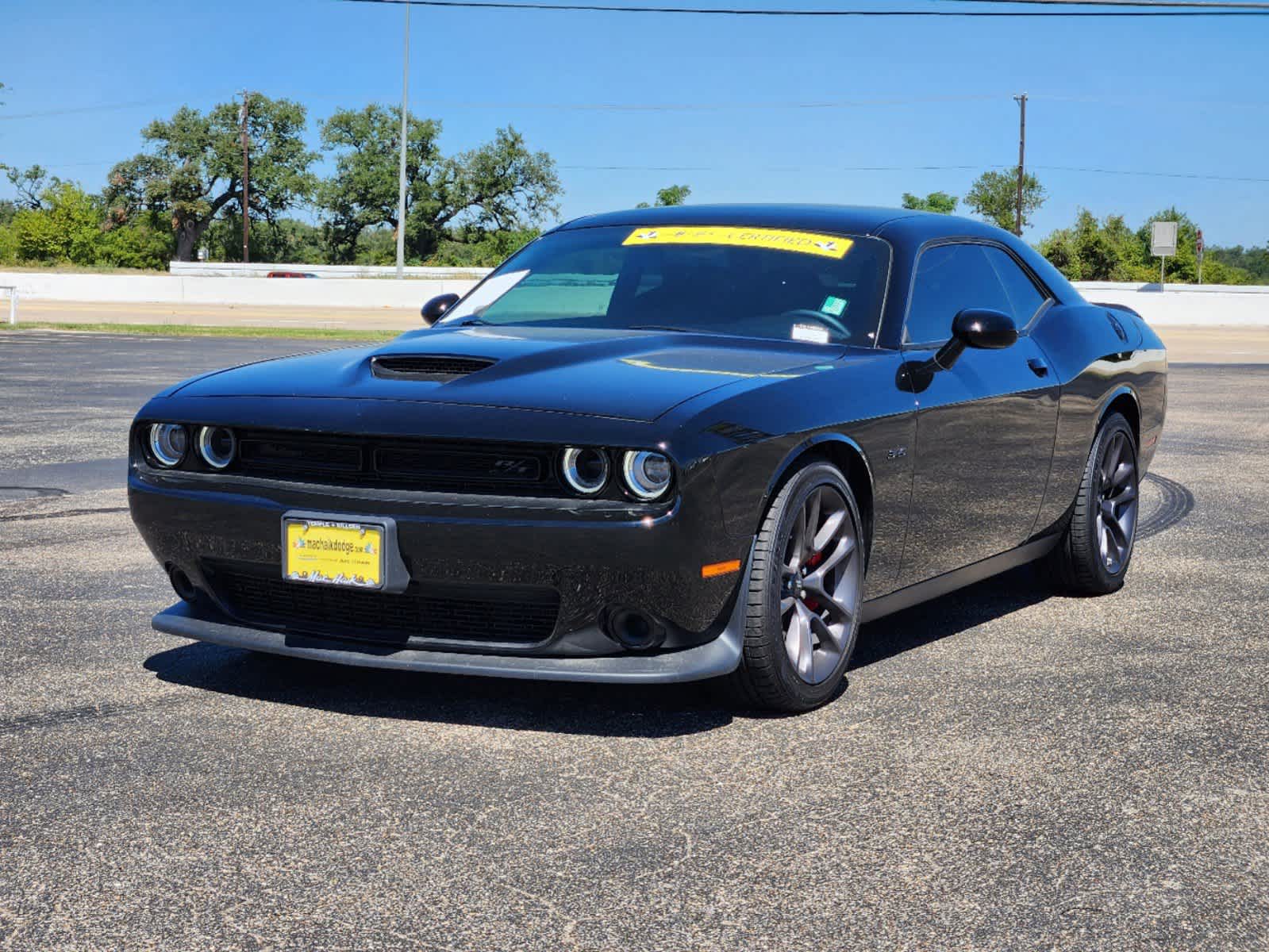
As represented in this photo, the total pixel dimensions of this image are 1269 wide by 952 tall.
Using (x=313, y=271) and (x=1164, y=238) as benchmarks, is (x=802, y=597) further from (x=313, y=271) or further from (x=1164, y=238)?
(x=313, y=271)

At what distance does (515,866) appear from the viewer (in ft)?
10.5

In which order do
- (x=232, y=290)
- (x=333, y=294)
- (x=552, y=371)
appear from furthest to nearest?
(x=232, y=290) < (x=333, y=294) < (x=552, y=371)

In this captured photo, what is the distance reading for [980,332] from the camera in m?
5.03

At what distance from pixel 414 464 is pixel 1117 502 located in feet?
11.5

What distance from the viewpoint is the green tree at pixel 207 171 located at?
100438mm

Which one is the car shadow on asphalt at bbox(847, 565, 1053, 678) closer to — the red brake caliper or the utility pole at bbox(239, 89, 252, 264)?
the red brake caliper

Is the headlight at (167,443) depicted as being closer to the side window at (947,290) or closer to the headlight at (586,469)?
the headlight at (586,469)

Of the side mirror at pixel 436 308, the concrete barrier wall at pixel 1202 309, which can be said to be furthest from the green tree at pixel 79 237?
the side mirror at pixel 436 308

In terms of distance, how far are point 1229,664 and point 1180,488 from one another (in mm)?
4787

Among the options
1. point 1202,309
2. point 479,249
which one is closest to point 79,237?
point 479,249

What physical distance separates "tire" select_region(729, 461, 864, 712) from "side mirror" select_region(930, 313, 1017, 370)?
80 centimetres

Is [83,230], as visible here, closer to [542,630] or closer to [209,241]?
[209,241]

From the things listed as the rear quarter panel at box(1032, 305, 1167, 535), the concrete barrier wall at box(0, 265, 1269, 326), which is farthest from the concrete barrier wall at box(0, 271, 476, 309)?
the rear quarter panel at box(1032, 305, 1167, 535)

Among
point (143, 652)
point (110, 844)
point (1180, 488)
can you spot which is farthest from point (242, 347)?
point (110, 844)
